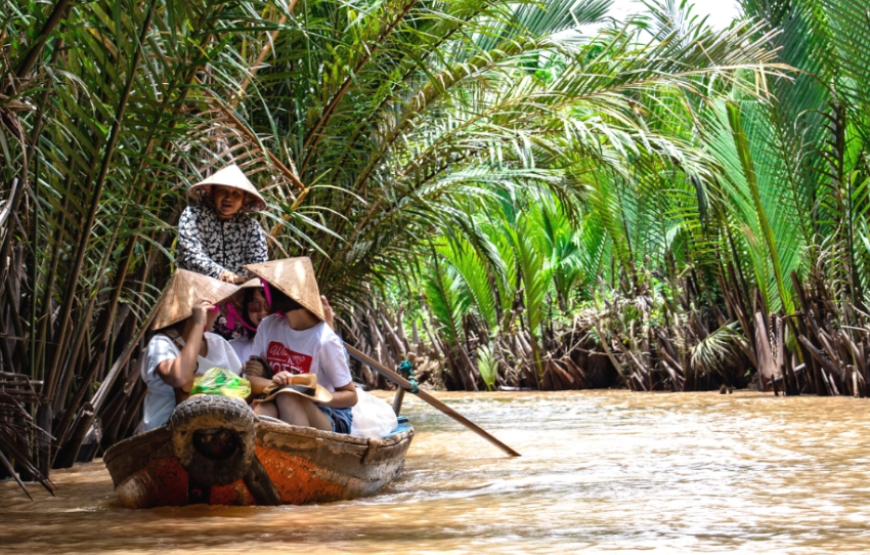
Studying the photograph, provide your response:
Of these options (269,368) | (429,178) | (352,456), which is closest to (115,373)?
(269,368)

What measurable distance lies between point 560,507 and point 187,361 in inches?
60.8

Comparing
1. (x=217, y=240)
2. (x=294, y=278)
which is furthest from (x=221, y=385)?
(x=217, y=240)

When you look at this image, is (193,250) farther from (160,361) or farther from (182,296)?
(160,361)

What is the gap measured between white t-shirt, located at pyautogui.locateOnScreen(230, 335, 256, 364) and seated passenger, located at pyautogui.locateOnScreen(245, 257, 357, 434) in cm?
23

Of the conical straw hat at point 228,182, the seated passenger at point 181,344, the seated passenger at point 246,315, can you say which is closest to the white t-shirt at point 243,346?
the seated passenger at point 246,315

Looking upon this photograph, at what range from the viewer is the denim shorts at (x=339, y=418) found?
4.43 meters

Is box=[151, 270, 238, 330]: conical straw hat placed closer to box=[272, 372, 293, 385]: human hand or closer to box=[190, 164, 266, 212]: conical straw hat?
box=[272, 372, 293, 385]: human hand

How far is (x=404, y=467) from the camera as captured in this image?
19.1 feet

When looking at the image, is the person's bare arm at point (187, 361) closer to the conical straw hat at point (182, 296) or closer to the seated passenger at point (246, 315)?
the conical straw hat at point (182, 296)

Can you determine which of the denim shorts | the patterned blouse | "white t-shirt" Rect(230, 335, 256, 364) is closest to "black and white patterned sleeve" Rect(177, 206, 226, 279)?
the patterned blouse

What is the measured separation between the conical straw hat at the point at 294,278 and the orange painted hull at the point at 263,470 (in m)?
0.55

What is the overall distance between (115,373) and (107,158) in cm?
180

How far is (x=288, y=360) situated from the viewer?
14.5ft

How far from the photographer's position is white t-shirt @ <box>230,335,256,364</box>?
15.7 feet
